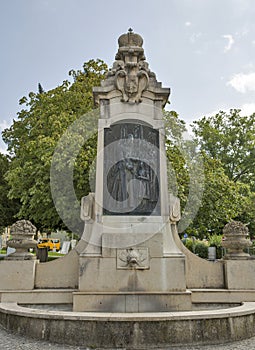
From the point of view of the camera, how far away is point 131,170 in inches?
314

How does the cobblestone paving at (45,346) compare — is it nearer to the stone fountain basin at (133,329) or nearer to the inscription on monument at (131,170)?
the stone fountain basin at (133,329)

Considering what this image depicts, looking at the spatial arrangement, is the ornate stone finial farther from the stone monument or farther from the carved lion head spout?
the carved lion head spout

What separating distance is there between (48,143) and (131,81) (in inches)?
276

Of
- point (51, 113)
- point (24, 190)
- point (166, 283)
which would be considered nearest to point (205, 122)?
point (51, 113)

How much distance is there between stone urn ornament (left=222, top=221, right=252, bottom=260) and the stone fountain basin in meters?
2.29

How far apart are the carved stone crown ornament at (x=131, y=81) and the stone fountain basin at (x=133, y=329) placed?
5.13m

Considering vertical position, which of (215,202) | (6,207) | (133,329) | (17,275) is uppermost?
(6,207)

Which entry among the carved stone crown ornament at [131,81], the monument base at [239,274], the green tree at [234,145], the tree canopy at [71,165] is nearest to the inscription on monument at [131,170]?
the carved stone crown ornament at [131,81]

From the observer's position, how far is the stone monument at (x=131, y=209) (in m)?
6.91

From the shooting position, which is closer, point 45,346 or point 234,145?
point 45,346

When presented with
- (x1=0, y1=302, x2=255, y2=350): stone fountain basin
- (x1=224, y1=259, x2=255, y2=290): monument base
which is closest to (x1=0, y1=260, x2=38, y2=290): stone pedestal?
(x1=0, y1=302, x2=255, y2=350): stone fountain basin

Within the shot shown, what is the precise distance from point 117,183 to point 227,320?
3.65 metres

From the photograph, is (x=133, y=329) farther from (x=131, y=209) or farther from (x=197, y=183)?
(x=197, y=183)

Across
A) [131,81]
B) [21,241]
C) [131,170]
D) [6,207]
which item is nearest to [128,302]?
[21,241]
